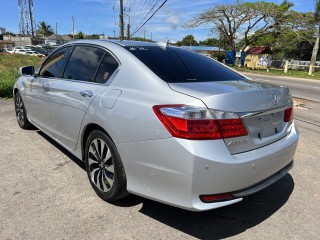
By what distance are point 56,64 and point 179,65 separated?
1.96 meters

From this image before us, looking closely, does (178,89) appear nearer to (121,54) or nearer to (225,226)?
(121,54)

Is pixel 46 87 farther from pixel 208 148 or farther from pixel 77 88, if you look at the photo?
pixel 208 148

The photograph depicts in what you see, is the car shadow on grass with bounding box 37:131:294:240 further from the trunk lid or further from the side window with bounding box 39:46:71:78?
the side window with bounding box 39:46:71:78

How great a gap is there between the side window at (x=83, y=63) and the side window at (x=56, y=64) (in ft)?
0.63

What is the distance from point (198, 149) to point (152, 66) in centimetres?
110

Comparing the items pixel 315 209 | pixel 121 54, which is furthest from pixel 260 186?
pixel 121 54

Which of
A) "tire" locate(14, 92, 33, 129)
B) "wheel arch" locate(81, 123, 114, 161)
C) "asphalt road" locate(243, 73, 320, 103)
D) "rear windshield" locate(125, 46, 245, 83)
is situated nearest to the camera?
"rear windshield" locate(125, 46, 245, 83)

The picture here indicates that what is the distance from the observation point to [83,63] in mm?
3984

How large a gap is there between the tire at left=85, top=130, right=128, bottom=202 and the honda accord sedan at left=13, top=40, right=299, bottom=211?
0.01 meters

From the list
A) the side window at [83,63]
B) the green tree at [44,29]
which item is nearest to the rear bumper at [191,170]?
the side window at [83,63]

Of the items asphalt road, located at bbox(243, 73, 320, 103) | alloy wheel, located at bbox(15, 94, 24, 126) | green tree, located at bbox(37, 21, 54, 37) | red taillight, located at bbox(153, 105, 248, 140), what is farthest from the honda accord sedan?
green tree, located at bbox(37, 21, 54, 37)

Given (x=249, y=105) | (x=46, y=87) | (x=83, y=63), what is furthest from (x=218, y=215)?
(x=46, y=87)

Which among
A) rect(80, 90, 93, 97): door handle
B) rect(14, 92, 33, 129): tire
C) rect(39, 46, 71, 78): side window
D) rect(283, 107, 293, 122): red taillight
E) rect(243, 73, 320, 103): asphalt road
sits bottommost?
rect(243, 73, 320, 103): asphalt road

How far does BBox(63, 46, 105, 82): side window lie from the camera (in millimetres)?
3750
